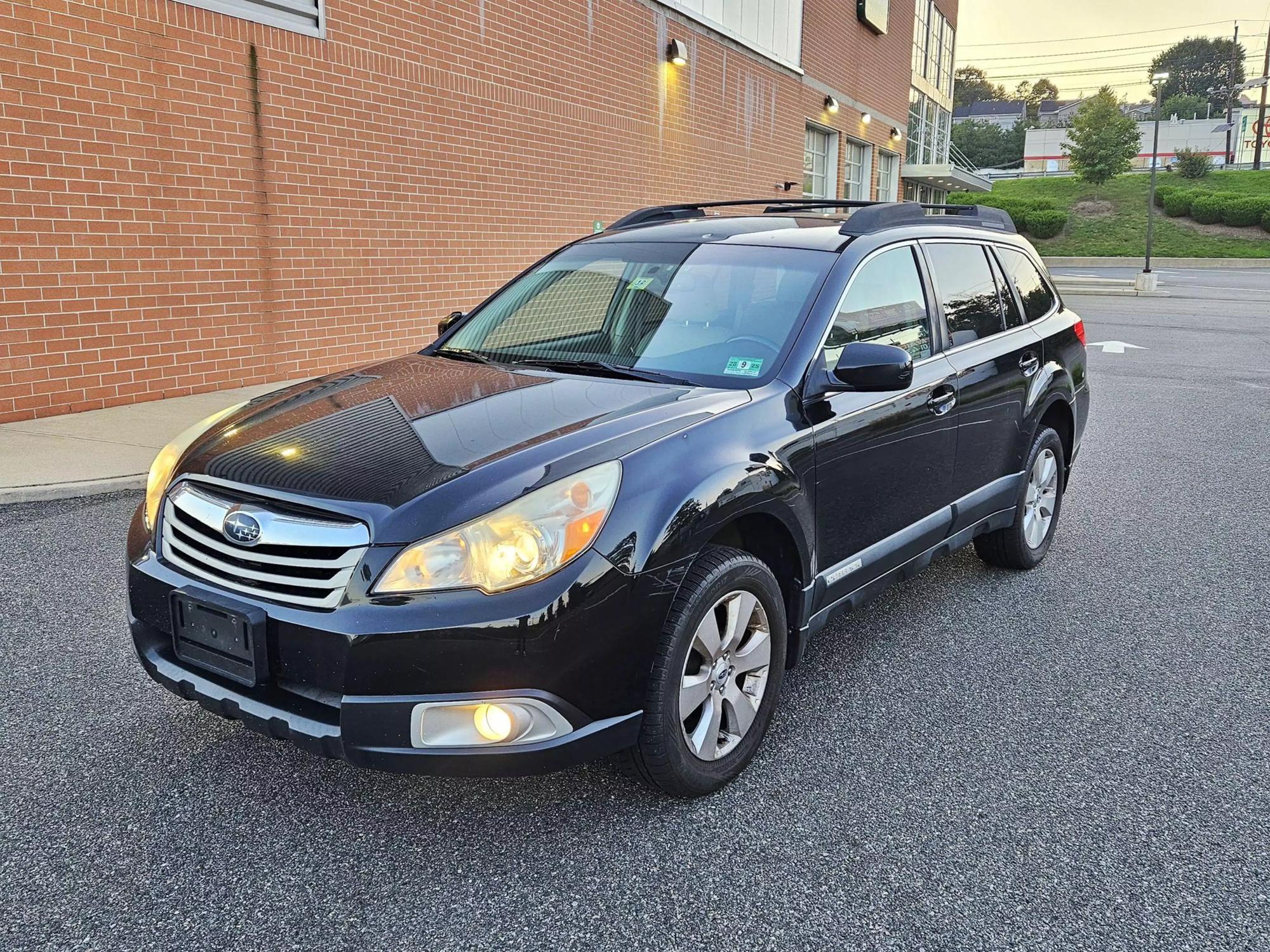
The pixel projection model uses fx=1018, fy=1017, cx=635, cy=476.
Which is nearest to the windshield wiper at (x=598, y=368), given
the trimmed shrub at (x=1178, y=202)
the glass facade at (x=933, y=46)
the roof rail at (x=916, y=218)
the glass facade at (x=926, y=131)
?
the roof rail at (x=916, y=218)

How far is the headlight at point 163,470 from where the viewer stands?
10.1 feet

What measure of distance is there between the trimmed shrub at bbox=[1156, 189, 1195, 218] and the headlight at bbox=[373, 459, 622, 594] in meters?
58.6

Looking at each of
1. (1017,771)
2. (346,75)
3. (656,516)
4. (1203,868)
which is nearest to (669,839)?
(656,516)

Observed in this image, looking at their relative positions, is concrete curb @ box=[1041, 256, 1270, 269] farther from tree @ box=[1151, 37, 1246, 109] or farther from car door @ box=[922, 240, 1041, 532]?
tree @ box=[1151, 37, 1246, 109]

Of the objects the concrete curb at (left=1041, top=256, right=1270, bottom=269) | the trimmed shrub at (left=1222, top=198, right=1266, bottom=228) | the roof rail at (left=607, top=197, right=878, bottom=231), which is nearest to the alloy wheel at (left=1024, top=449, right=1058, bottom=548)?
the roof rail at (left=607, top=197, right=878, bottom=231)

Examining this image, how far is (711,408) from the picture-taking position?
10.2 ft

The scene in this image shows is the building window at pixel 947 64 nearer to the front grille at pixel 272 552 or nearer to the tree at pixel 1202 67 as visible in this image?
the front grille at pixel 272 552

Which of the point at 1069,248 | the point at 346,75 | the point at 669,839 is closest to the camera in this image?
the point at 669,839

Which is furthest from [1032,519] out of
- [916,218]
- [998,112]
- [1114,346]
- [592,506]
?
[998,112]

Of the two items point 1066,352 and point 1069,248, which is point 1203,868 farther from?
point 1069,248

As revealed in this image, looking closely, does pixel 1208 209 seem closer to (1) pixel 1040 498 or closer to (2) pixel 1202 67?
(1) pixel 1040 498

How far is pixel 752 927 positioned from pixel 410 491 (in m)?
1.35

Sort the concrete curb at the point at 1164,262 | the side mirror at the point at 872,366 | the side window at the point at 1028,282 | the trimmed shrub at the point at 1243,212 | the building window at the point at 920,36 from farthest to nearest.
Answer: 1. the trimmed shrub at the point at 1243,212
2. the concrete curb at the point at 1164,262
3. the building window at the point at 920,36
4. the side window at the point at 1028,282
5. the side mirror at the point at 872,366

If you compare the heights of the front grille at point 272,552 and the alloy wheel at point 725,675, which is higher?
the front grille at point 272,552
